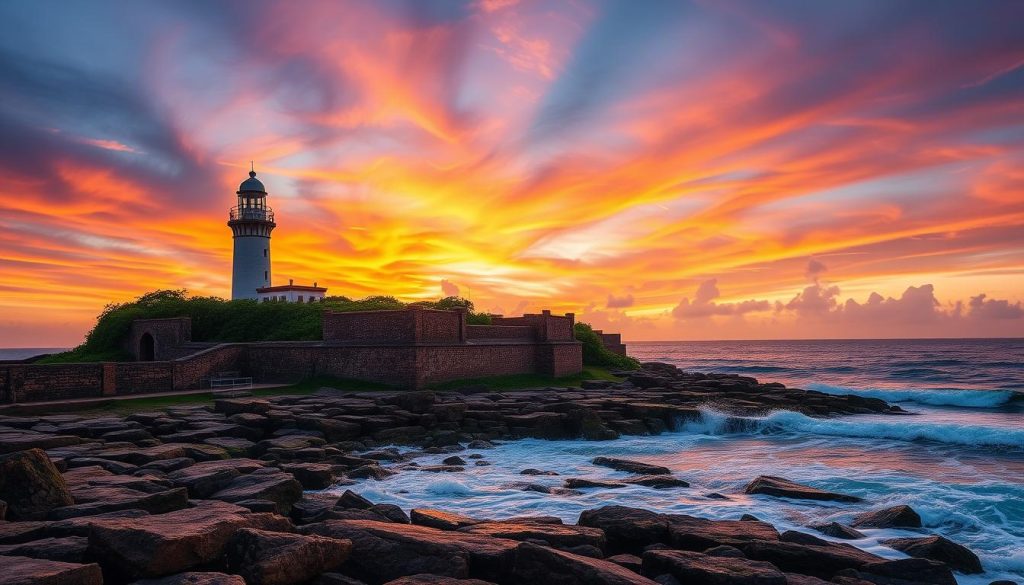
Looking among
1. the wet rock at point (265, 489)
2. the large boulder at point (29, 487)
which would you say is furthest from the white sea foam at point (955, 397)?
the large boulder at point (29, 487)

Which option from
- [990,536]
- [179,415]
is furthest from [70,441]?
[990,536]

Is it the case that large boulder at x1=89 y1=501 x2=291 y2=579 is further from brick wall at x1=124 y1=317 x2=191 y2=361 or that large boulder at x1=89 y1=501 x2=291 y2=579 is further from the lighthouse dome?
the lighthouse dome

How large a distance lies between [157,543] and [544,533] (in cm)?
421

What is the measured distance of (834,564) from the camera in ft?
25.7

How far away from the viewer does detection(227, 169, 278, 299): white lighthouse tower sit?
46.8m

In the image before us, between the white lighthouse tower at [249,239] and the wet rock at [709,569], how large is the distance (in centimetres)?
4443

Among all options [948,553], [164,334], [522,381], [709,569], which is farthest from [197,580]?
[164,334]

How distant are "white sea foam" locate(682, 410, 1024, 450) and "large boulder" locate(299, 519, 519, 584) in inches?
632

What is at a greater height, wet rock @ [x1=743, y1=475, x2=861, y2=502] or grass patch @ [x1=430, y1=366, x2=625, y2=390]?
grass patch @ [x1=430, y1=366, x2=625, y2=390]

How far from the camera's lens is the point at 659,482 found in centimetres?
1306

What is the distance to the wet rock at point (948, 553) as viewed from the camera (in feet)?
28.2

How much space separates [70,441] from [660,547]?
1204cm

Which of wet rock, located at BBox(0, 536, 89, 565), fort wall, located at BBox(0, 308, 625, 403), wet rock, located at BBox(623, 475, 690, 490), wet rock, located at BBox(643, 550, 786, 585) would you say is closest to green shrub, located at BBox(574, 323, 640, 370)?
fort wall, located at BBox(0, 308, 625, 403)

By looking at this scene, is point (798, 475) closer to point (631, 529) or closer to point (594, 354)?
point (631, 529)
